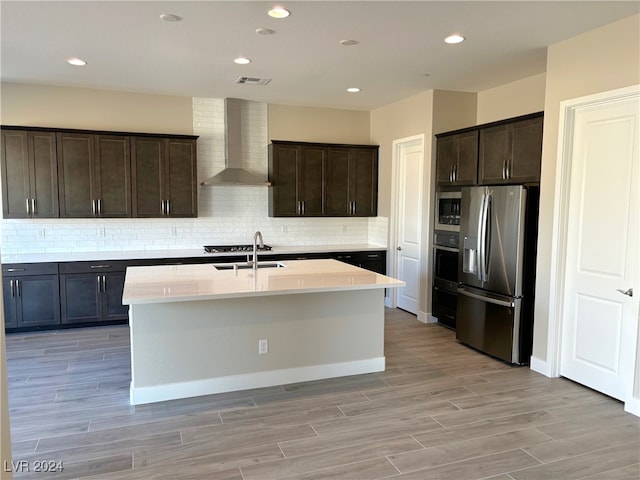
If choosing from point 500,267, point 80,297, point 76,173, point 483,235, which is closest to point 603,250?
point 500,267

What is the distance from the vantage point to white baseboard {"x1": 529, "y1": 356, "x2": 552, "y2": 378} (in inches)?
165

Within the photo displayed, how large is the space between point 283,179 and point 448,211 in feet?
7.88

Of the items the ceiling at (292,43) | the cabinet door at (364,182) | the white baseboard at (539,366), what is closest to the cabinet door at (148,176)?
the ceiling at (292,43)

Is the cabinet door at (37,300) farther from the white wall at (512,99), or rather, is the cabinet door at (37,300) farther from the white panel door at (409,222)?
the white wall at (512,99)

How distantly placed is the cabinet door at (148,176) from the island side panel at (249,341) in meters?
2.76

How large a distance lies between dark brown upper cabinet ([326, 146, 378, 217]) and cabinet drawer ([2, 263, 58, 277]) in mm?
3709

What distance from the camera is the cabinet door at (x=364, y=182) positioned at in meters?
7.05

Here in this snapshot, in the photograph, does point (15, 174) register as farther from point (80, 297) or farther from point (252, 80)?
point (252, 80)

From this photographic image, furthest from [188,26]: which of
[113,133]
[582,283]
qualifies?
[582,283]

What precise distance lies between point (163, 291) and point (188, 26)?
2131 millimetres

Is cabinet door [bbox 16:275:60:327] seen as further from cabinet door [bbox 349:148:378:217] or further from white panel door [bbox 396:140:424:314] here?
white panel door [bbox 396:140:424:314]

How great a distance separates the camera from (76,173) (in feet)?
18.6

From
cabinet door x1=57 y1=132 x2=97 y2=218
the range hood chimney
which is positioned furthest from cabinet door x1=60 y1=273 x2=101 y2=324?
the range hood chimney

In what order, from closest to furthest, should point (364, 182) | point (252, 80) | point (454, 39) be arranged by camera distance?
point (454, 39), point (252, 80), point (364, 182)
